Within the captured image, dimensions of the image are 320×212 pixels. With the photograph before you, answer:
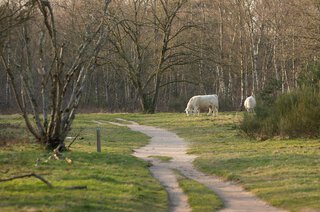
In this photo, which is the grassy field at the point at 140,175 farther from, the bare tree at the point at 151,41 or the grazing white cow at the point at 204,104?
the bare tree at the point at 151,41

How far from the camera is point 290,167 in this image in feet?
52.3

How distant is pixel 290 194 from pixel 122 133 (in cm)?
2033

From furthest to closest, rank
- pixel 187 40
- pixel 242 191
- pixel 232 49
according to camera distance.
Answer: pixel 232 49, pixel 187 40, pixel 242 191

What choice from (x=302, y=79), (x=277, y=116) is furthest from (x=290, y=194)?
(x=302, y=79)

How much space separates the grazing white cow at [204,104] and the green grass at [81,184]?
2567 cm

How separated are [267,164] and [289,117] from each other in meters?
9.61

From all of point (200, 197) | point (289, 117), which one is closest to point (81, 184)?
point (200, 197)

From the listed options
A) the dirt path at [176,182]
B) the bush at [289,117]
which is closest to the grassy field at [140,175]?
the dirt path at [176,182]

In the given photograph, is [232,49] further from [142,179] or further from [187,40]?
[142,179]

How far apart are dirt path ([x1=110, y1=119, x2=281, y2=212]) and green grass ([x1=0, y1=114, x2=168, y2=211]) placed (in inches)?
14.4

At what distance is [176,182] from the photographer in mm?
14766

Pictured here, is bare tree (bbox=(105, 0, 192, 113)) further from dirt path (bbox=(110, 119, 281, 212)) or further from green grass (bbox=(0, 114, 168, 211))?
green grass (bbox=(0, 114, 168, 211))

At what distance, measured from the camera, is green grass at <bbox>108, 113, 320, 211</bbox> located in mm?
12266

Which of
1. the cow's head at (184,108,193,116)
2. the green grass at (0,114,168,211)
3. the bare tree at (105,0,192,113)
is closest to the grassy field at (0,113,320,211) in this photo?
the green grass at (0,114,168,211)
